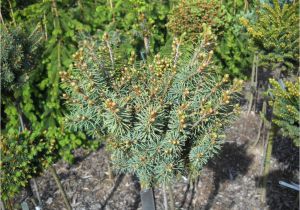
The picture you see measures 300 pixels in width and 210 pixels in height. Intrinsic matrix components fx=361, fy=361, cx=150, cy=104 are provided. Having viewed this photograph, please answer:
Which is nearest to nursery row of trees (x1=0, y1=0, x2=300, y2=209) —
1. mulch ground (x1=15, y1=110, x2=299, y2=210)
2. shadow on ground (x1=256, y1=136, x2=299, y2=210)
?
mulch ground (x1=15, y1=110, x2=299, y2=210)

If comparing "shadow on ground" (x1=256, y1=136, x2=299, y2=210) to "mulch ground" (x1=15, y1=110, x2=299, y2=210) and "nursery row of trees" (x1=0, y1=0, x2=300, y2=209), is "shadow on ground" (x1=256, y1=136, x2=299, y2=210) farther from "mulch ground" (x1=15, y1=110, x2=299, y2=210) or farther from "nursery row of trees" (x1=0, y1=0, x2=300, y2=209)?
"nursery row of trees" (x1=0, y1=0, x2=300, y2=209)

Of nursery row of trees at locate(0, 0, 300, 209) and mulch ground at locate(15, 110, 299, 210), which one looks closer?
nursery row of trees at locate(0, 0, 300, 209)

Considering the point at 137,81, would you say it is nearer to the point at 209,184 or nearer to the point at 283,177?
the point at 209,184

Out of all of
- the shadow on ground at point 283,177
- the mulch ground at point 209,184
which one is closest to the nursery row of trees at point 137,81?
the mulch ground at point 209,184

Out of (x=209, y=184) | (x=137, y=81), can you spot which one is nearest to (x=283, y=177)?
(x=209, y=184)

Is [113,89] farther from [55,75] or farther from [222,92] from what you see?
[55,75]

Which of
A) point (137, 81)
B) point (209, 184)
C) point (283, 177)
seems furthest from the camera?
point (283, 177)

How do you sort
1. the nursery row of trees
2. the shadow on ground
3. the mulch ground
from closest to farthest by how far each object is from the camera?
the nursery row of trees
the mulch ground
the shadow on ground
